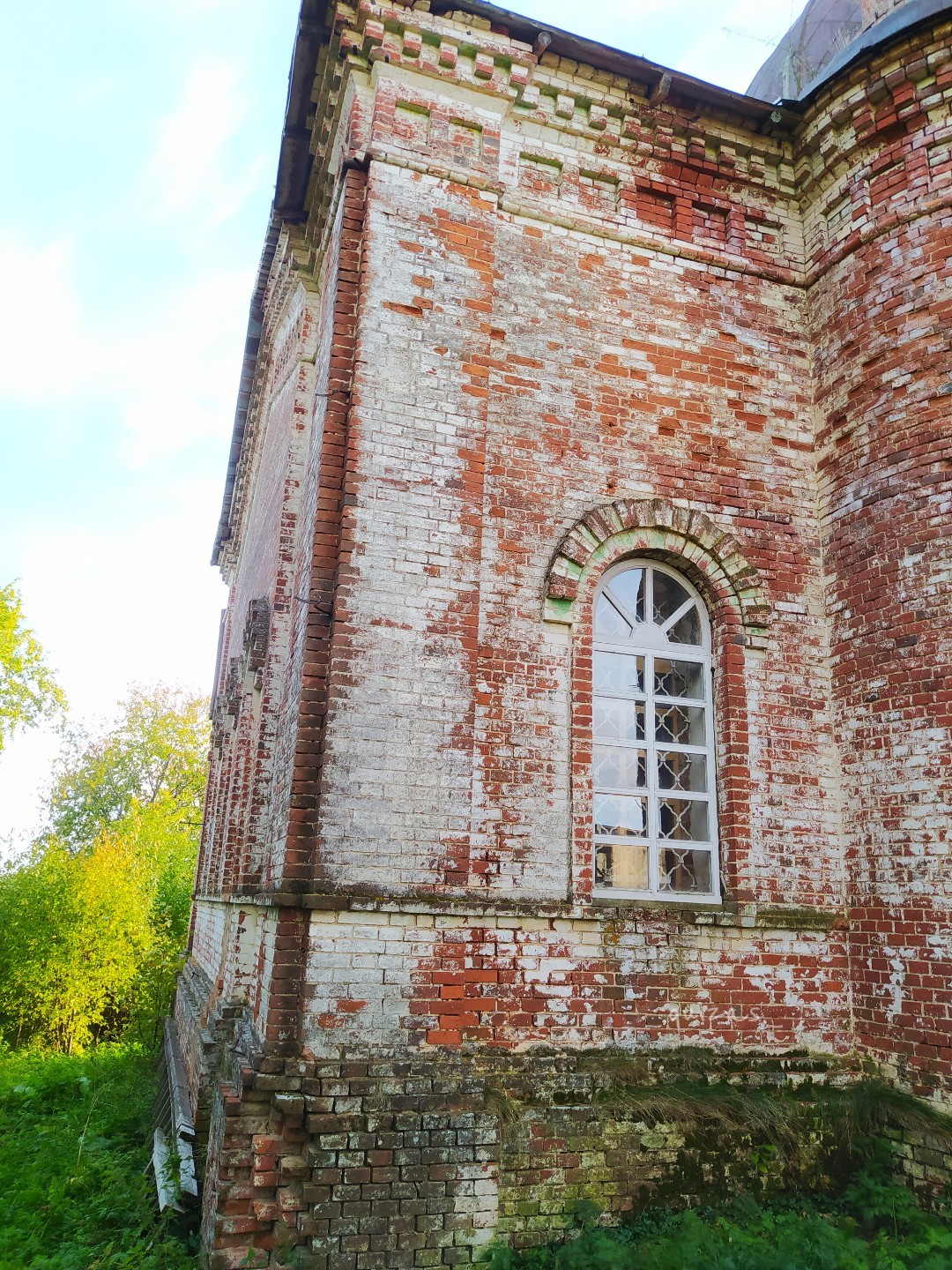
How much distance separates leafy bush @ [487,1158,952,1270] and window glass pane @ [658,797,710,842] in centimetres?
203

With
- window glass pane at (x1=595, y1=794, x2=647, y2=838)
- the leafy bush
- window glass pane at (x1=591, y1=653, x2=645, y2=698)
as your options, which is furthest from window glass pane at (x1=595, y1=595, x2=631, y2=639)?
the leafy bush

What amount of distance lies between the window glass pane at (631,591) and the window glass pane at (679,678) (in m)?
0.35

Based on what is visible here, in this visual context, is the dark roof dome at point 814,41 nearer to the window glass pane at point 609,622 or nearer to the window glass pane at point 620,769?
the window glass pane at point 609,622

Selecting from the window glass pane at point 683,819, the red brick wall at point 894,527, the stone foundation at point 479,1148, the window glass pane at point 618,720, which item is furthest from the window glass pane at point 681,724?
the stone foundation at point 479,1148

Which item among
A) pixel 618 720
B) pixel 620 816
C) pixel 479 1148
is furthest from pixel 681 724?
pixel 479 1148

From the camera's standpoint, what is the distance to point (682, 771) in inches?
232

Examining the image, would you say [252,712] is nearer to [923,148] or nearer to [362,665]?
[362,665]

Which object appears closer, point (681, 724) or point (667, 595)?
point (681, 724)

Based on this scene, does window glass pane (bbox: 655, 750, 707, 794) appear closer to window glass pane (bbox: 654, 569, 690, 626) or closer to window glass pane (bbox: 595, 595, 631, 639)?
window glass pane (bbox: 595, 595, 631, 639)

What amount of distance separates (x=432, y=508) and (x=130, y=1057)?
10.8 meters

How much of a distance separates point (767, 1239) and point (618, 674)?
3190 mm

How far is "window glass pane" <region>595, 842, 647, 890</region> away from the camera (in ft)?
17.9

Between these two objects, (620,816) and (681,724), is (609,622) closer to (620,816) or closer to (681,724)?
(681,724)

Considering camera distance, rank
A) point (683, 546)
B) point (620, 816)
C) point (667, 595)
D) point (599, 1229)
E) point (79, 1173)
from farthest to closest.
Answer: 1. point (79, 1173)
2. point (667, 595)
3. point (683, 546)
4. point (620, 816)
5. point (599, 1229)
